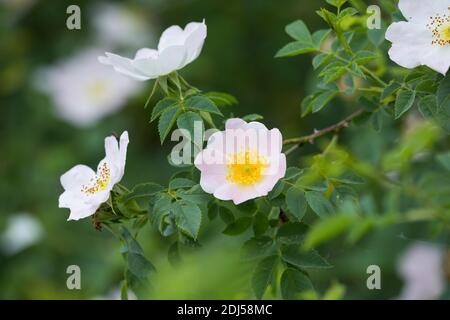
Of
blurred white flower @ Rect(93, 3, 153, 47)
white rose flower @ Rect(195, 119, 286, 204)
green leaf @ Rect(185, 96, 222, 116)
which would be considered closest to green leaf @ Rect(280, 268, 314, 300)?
white rose flower @ Rect(195, 119, 286, 204)

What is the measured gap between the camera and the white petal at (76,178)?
1.26 meters

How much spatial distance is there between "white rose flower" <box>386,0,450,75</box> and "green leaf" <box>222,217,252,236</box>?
27 centimetres

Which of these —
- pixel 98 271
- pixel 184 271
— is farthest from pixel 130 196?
pixel 98 271

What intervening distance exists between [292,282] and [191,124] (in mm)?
231

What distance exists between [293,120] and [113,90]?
2.13 ft

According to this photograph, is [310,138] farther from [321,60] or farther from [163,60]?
[163,60]

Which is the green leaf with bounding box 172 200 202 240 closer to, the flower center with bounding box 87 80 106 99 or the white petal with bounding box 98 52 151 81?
the white petal with bounding box 98 52 151 81

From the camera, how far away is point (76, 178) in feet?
4.19

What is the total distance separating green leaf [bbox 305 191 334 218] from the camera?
1.14 meters

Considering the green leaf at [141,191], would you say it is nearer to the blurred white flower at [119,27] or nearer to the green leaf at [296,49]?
the green leaf at [296,49]

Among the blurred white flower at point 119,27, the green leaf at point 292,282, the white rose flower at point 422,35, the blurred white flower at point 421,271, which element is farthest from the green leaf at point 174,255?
the blurred white flower at point 119,27

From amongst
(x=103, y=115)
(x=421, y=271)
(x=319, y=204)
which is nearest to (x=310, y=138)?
(x=319, y=204)

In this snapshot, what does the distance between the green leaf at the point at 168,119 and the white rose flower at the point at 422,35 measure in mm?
268
